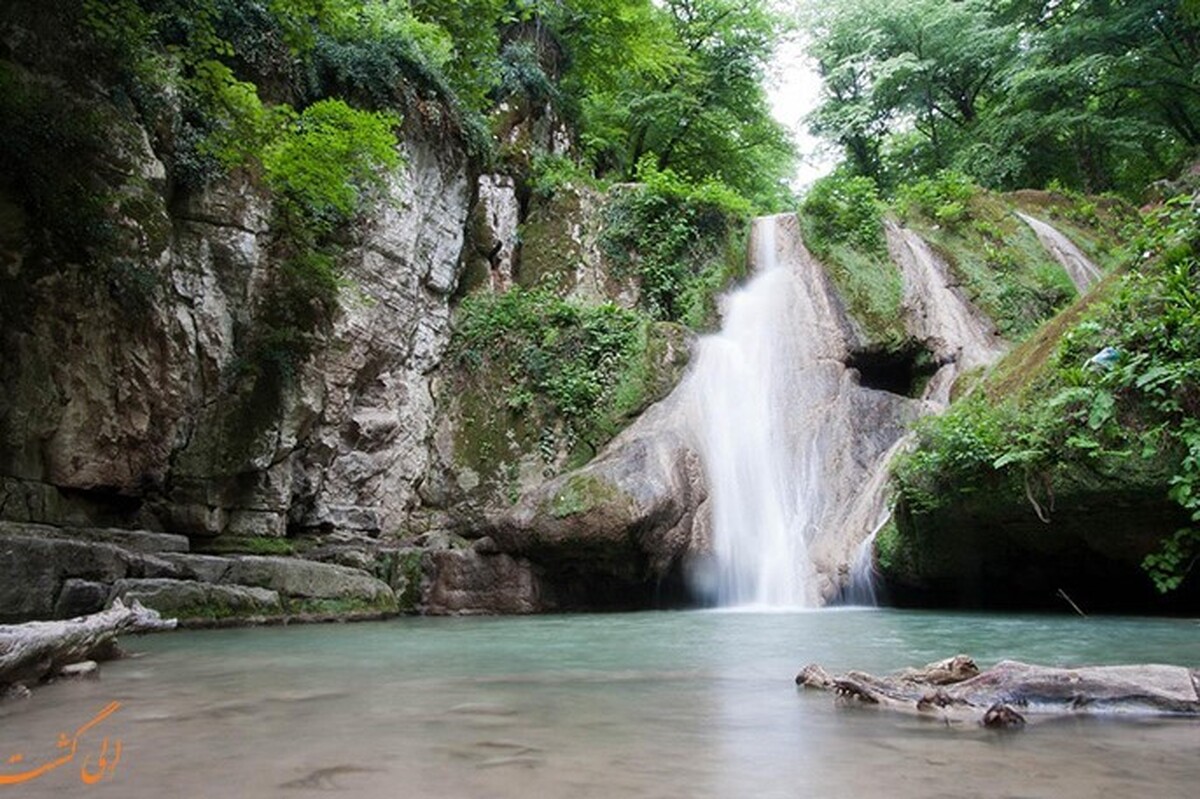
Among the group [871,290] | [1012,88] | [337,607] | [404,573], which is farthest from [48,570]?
[1012,88]

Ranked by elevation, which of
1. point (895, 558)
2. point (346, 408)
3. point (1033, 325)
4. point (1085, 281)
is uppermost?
point (1085, 281)

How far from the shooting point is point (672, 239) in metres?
17.4

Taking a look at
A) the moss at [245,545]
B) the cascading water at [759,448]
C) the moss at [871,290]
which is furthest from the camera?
the moss at [871,290]

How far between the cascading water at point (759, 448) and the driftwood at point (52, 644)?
8.29 m

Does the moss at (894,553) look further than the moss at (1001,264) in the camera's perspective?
No

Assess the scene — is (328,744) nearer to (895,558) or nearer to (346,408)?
(895,558)

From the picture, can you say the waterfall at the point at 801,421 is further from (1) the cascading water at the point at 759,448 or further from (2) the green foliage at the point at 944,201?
(2) the green foliage at the point at 944,201

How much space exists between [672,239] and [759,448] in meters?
5.89

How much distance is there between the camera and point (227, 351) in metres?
11.0

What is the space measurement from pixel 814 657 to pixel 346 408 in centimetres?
957

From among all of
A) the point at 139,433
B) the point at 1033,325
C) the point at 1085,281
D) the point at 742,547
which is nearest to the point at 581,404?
the point at 742,547

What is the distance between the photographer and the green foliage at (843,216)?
1672cm

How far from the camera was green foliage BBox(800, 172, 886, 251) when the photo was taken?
1672 cm

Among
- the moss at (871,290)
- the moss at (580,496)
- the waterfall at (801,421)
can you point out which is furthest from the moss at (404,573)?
the moss at (871,290)
